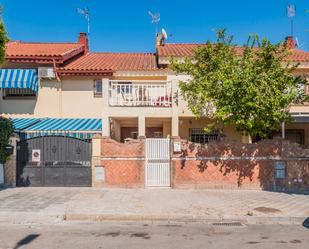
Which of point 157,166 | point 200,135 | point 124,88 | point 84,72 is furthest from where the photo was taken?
point 200,135

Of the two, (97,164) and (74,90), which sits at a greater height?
(74,90)

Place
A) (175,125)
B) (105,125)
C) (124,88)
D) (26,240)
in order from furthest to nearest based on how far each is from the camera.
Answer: (124,88) → (175,125) → (105,125) → (26,240)

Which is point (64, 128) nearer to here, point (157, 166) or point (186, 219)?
point (157, 166)

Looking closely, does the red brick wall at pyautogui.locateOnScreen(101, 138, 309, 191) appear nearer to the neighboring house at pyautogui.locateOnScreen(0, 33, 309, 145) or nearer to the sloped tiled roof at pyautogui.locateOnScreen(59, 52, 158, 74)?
the neighboring house at pyautogui.locateOnScreen(0, 33, 309, 145)

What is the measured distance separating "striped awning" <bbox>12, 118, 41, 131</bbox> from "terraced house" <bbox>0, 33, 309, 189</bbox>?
45 mm

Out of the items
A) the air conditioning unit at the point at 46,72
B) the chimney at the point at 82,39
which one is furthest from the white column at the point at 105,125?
the chimney at the point at 82,39

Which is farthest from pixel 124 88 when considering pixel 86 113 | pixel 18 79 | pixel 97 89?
pixel 18 79

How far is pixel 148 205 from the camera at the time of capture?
31.6ft

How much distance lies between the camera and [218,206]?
31.4 feet

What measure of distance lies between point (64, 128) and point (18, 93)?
4.79 metres

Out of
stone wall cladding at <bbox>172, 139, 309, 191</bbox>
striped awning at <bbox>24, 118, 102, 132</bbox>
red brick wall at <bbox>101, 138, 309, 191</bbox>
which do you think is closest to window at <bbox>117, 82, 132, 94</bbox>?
striped awning at <bbox>24, 118, 102, 132</bbox>

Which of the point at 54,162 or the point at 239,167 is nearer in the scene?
the point at 239,167

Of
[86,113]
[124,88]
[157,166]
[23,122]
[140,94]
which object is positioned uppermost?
[124,88]

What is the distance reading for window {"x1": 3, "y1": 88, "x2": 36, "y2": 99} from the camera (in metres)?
16.5
